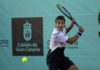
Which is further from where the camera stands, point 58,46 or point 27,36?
point 27,36

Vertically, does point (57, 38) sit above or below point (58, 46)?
above

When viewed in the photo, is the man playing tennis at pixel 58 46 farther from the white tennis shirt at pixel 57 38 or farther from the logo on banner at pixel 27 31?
the logo on banner at pixel 27 31

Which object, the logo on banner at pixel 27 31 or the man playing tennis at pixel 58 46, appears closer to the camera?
the man playing tennis at pixel 58 46

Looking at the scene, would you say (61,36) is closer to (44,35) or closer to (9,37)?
(44,35)

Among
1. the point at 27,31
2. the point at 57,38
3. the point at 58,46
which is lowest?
the point at 58,46

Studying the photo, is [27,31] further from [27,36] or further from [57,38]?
[57,38]

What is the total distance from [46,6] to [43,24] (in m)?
0.37

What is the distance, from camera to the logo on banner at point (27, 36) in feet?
18.5

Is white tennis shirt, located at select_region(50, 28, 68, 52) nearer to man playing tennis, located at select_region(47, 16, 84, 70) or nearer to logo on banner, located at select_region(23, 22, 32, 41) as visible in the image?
man playing tennis, located at select_region(47, 16, 84, 70)

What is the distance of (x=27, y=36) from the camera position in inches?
225

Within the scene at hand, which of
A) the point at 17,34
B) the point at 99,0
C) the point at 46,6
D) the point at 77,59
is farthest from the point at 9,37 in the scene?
the point at 99,0

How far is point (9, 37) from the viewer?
5.77 m

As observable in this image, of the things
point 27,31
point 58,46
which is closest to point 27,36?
point 27,31

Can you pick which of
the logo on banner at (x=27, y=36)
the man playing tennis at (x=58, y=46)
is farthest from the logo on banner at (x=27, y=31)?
the man playing tennis at (x=58, y=46)
